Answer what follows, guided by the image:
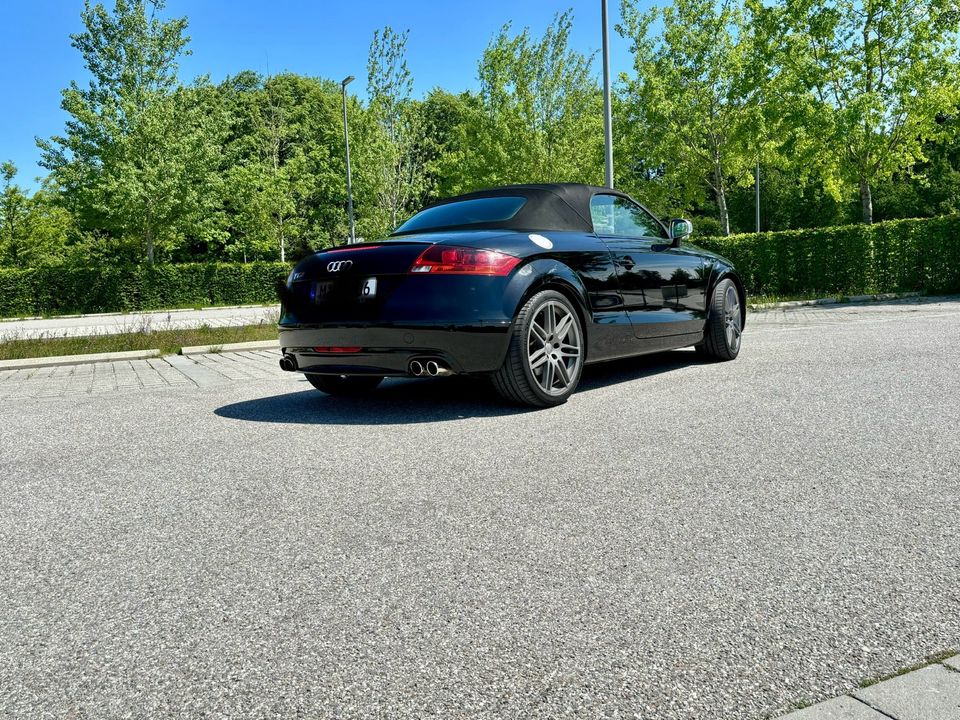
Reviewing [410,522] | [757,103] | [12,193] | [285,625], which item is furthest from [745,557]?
[12,193]

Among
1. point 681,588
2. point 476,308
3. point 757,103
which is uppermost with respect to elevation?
point 757,103

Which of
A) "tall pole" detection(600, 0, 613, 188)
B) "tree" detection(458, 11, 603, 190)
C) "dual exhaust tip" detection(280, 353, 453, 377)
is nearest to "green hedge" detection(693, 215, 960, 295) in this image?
"tall pole" detection(600, 0, 613, 188)

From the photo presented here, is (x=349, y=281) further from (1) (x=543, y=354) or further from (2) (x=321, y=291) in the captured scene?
(1) (x=543, y=354)

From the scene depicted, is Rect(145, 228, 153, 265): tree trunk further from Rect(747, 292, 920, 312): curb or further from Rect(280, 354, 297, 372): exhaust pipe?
Rect(280, 354, 297, 372): exhaust pipe

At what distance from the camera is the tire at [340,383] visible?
22.1 ft

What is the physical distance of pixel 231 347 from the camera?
11.9m

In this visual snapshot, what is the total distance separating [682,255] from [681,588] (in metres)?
5.19

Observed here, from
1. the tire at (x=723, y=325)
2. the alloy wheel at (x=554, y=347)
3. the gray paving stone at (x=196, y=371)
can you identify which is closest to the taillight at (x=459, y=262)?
the alloy wheel at (x=554, y=347)

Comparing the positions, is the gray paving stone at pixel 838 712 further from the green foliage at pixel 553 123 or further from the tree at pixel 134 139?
the tree at pixel 134 139

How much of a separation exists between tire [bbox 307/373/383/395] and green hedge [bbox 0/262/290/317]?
24.6 metres

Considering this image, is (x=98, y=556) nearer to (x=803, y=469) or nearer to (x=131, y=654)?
(x=131, y=654)

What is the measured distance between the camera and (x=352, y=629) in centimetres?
239

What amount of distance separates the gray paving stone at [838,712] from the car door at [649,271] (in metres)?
4.73

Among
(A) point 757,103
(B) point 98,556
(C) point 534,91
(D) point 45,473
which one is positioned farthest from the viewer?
(C) point 534,91
